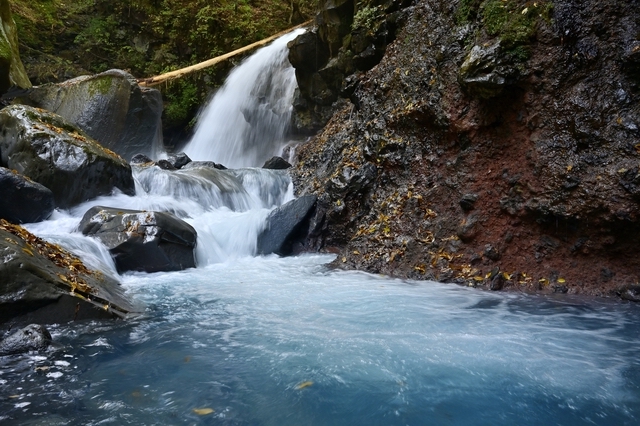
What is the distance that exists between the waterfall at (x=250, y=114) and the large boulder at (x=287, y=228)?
5154mm

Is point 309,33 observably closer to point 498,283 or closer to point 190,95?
point 190,95

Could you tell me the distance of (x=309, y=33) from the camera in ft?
40.7

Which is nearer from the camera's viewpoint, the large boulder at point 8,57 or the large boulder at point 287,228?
the large boulder at point 287,228

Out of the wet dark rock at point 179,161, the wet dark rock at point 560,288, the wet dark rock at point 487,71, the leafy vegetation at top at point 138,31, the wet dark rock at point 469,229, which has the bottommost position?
the wet dark rock at point 560,288

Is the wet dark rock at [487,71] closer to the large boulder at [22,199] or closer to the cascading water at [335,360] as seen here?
the cascading water at [335,360]

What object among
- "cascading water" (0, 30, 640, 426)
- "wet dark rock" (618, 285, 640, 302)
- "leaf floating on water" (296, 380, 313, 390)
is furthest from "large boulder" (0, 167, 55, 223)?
"wet dark rock" (618, 285, 640, 302)

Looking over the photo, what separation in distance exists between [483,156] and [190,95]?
13.0m

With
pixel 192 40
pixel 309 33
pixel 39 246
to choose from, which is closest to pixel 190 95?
pixel 192 40

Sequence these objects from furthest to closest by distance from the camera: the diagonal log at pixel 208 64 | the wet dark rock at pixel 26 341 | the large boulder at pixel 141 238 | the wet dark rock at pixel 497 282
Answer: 1. the diagonal log at pixel 208 64
2. the large boulder at pixel 141 238
3. the wet dark rock at pixel 497 282
4. the wet dark rock at pixel 26 341

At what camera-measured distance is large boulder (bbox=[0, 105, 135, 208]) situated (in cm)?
819

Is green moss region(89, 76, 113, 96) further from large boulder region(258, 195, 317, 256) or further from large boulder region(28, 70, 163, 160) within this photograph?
large boulder region(258, 195, 317, 256)

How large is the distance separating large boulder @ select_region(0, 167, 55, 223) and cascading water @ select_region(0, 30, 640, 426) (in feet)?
5.63

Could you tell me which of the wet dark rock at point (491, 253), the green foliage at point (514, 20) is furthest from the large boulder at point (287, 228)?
the green foliage at point (514, 20)

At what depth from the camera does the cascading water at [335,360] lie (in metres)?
2.87
